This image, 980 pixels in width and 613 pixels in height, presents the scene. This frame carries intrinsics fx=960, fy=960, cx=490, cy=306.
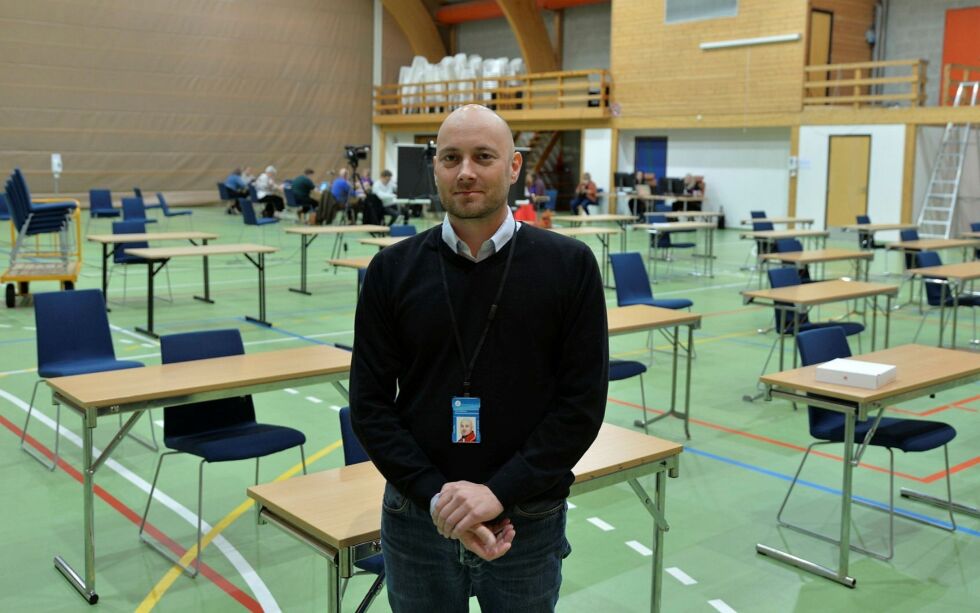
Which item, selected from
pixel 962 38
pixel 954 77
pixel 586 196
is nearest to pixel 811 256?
pixel 586 196

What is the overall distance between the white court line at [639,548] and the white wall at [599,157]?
2104 cm

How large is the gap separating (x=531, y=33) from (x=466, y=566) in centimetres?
2661

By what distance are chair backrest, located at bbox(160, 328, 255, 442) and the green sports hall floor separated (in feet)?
1.53

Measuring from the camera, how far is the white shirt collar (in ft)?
6.81

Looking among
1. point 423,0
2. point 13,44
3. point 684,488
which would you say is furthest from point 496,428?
point 423,0

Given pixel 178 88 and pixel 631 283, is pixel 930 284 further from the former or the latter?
pixel 178 88

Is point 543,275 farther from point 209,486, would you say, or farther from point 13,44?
point 13,44

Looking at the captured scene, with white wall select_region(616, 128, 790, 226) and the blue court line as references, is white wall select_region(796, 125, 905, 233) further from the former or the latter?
the blue court line

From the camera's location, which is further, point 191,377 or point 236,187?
point 236,187

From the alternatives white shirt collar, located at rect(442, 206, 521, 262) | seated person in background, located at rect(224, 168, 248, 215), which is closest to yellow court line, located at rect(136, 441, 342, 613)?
white shirt collar, located at rect(442, 206, 521, 262)

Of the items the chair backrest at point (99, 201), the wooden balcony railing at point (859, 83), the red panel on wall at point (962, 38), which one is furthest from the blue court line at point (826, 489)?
the red panel on wall at point (962, 38)

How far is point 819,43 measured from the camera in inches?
861

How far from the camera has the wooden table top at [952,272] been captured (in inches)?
336

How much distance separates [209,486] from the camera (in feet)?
17.2
